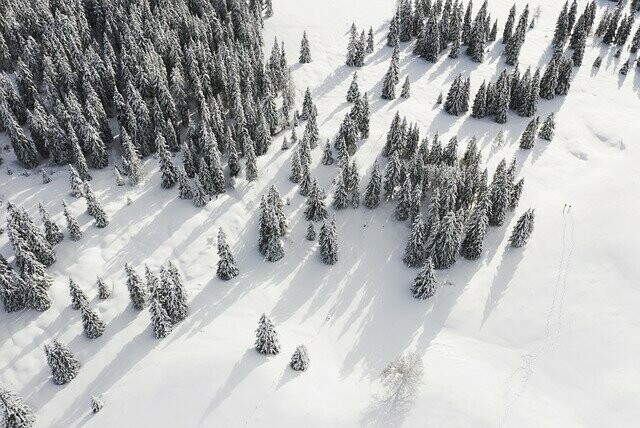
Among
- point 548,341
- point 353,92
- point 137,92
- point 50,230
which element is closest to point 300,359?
point 548,341

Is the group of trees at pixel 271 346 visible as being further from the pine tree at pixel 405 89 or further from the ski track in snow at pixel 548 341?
the pine tree at pixel 405 89

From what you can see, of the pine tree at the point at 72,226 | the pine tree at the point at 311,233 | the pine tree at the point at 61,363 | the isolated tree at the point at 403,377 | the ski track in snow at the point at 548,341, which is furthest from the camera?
the pine tree at the point at 311,233

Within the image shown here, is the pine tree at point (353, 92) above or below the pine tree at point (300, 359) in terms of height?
above

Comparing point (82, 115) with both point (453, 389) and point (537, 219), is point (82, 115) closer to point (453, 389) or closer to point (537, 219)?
point (453, 389)

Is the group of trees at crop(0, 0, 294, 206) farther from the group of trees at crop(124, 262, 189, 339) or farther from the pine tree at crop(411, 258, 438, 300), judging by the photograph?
the pine tree at crop(411, 258, 438, 300)

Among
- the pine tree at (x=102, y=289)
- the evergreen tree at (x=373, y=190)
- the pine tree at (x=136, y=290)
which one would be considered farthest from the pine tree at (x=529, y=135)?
the pine tree at (x=102, y=289)
